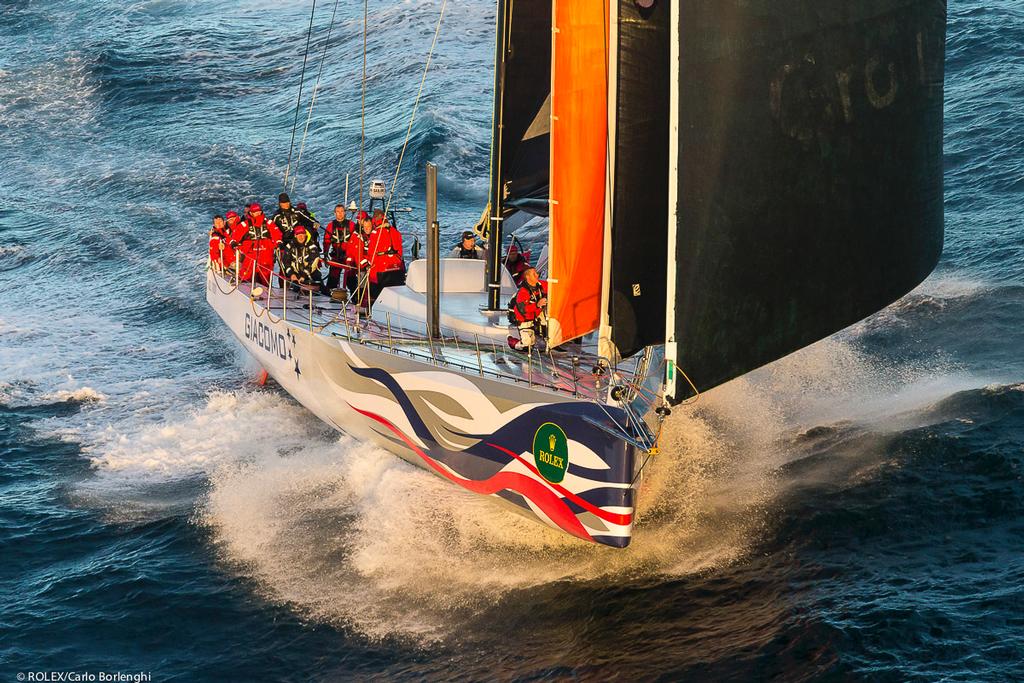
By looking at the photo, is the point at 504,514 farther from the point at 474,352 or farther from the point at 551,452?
the point at 474,352

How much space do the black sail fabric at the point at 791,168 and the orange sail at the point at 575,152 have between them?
5.80 feet

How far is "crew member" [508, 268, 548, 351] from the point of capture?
13.7 m

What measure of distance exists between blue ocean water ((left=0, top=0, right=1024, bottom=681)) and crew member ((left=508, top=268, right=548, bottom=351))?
222 cm

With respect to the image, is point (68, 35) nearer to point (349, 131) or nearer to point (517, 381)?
point (349, 131)

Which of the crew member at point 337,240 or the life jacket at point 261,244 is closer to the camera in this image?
the crew member at point 337,240

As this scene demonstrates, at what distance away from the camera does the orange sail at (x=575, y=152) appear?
481 inches

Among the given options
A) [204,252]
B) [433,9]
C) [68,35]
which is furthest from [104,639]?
[68,35]

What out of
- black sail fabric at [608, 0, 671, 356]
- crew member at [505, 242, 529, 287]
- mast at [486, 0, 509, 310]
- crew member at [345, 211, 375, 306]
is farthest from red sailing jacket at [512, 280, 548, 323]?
crew member at [345, 211, 375, 306]

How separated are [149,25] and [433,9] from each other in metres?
10.1

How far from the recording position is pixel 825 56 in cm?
1141

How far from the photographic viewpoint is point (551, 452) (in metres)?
12.7

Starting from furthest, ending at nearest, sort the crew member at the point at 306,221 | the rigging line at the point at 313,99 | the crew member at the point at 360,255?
the rigging line at the point at 313,99, the crew member at the point at 306,221, the crew member at the point at 360,255

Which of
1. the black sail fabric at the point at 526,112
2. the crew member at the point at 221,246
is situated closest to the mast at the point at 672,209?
the black sail fabric at the point at 526,112

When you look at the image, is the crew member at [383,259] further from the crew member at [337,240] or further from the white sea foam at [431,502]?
the white sea foam at [431,502]
